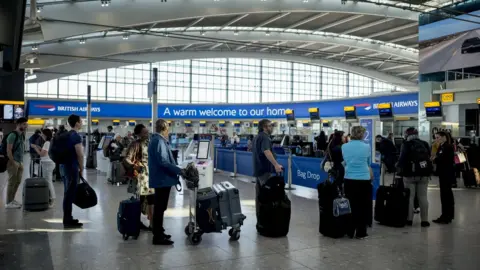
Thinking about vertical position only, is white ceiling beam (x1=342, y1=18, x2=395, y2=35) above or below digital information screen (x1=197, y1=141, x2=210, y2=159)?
above

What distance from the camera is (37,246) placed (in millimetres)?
4852

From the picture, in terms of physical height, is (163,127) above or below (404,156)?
above

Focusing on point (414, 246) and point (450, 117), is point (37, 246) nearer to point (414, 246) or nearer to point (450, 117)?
point (414, 246)

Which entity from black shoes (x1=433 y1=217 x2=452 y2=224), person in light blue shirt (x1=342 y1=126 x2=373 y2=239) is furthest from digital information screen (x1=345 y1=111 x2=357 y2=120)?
person in light blue shirt (x1=342 y1=126 x2=373 y2=239)

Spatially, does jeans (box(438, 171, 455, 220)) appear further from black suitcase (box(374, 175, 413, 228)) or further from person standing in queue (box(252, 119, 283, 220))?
person standing in queue (box(252, 119, 283, 220))

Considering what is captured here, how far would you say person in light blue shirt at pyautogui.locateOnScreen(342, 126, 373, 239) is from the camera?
541cm

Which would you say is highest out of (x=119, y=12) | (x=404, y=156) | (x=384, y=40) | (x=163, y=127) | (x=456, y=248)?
(x=384, y=40)

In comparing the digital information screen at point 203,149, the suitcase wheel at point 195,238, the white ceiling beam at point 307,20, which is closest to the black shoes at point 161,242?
the suitcase wheel at point 195,238

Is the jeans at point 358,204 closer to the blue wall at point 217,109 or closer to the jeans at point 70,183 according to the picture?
the jeans at point 70,183

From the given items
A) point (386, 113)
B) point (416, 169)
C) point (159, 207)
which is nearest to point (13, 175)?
point (159, 207)

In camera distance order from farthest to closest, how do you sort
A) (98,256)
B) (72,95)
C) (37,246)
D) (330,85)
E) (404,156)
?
(330,85) < (72,95) < (404,156) < (37,246) < (98,256)

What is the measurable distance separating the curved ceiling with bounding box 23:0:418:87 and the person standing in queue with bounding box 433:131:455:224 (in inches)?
277

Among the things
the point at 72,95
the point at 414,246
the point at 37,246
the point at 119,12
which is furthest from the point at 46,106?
the point at 414,246

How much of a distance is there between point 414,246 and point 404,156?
1.60m
